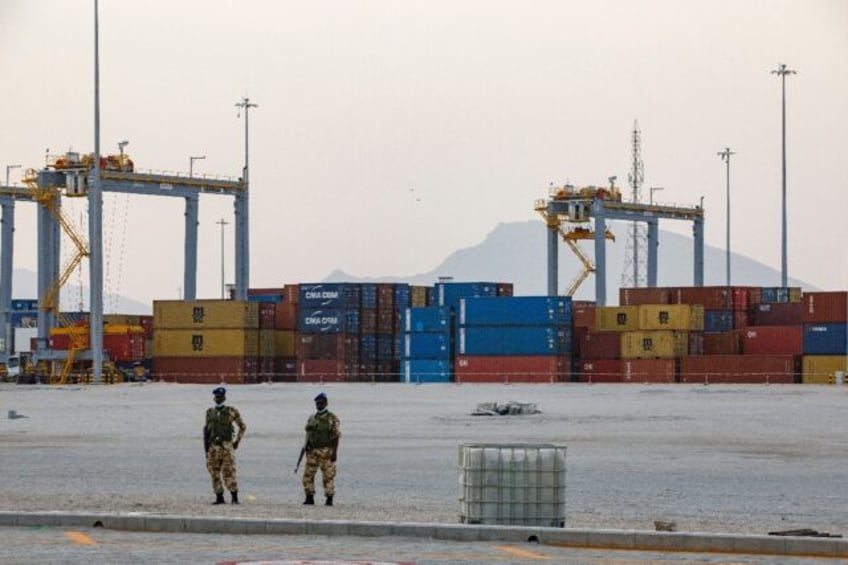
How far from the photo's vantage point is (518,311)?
327 feet

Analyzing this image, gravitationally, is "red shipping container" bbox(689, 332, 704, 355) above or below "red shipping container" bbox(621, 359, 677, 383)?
above

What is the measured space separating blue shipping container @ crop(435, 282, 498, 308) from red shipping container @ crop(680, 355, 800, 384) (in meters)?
15.3

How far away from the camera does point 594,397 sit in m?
71.0

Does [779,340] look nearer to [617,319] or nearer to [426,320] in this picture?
[617,319]

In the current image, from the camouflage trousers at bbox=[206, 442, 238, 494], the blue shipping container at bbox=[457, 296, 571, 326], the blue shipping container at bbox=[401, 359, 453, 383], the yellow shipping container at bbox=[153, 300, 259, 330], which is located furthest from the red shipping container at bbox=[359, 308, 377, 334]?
the camouflage trousers at bbox=[206, 442, 238, 494]

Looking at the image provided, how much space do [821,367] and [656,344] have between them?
30.9ft

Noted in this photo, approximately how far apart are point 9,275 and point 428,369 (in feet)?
118

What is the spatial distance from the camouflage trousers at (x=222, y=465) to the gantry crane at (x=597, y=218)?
9308 centimetres

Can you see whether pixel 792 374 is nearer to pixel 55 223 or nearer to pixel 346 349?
pixel 346 349

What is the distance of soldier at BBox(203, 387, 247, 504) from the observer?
71.1 feet

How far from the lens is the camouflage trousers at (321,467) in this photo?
850 inches

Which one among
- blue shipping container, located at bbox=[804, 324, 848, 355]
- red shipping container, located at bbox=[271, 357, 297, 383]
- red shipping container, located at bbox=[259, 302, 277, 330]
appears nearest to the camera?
blue shipping container, located at bbox=[804, 324, 848, 355]

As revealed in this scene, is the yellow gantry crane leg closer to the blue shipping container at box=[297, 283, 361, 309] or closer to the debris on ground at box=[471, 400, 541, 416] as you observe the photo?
the blue shipping container at box=[297, 283, 361, 309]

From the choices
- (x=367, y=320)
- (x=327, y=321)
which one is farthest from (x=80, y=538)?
(x=367, y=320)
